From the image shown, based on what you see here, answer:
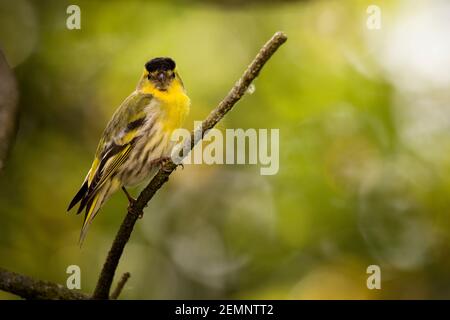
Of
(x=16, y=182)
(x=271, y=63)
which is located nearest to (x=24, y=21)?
(x=16, y=182)

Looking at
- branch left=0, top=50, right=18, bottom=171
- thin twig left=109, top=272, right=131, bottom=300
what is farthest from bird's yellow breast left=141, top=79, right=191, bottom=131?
thin twig left=109, top=272, right=131, bottom=300

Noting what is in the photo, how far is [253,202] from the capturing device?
3893 millimetres

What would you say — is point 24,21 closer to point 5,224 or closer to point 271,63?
point 5,224

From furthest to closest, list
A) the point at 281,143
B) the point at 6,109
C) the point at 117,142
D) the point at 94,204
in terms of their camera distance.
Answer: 1. the point at 281,143
2. the point at 6,109
3. the point at 117,142
4. the point at 94,204

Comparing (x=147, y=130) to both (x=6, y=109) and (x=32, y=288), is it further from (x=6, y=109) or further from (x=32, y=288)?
(x=32, y=288)

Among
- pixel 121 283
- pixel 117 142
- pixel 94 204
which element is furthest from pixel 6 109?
pixel 121 283

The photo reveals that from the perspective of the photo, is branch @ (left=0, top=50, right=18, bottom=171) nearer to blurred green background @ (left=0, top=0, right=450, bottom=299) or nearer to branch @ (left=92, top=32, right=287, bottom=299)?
blurred green background @ (left=0, top=0, right=450, bottom=299)

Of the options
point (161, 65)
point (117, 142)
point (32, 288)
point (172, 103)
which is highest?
point (161, 65)

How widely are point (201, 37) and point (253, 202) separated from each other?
3.15 feet

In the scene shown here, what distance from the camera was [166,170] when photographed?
232cm

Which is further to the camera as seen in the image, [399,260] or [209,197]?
[209,197]

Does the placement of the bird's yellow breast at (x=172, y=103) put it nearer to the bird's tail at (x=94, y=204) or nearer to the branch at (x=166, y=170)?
the bird's tail at (x=94, y=204)

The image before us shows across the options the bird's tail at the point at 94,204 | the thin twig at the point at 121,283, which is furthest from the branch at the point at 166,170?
the bird's tail at the point at 94,204

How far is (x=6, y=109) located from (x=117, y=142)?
26.0 inches
